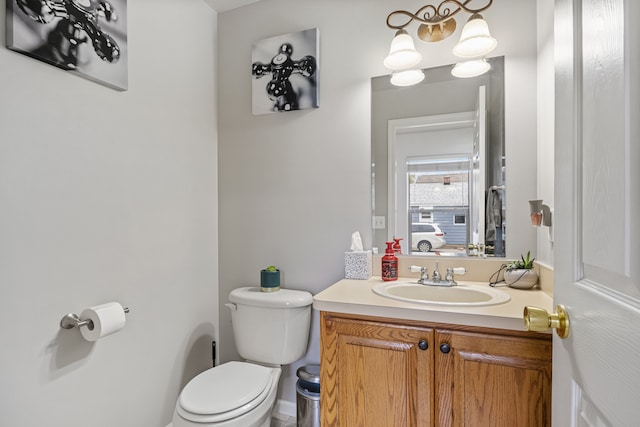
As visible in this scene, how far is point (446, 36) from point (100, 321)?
190cm

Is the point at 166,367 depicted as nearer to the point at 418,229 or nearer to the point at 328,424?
the point at 328,424

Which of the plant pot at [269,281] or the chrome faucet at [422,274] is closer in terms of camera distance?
the chrome faucet at [422,274]

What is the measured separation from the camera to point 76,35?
4.15ft

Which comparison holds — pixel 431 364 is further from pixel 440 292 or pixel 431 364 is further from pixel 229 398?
pixel 229 398

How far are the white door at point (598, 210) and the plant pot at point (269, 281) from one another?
1.32 metres

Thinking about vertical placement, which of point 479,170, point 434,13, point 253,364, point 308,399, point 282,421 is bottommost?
point 282,421

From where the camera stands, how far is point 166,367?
170 centimetres

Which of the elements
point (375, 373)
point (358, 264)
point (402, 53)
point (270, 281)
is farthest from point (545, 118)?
point (270, 281)

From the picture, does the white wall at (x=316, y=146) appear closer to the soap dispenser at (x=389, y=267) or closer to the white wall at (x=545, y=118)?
the white wall at (x=545, y=118)

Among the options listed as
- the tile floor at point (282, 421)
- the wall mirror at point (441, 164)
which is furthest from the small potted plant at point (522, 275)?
the tile floor at point (282, 421)

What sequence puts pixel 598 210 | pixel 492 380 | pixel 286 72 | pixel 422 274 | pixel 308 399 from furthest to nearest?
pixel 286 72 < pixel 308 399 < pixel 422 274 < pixel 492 380 < pixel 598 210

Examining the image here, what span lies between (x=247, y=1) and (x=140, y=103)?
96cm

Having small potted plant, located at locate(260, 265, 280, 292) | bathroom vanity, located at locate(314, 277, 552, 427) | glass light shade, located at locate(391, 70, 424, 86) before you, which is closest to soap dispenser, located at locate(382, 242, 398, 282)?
bathroom vanity, located at locate(314, 277, 552, 427)

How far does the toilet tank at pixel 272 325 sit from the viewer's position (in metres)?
1.67
